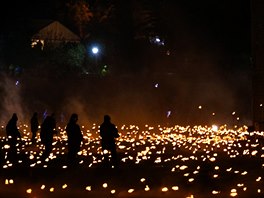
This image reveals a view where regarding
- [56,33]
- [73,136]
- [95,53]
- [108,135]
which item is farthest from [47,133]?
[56,33]

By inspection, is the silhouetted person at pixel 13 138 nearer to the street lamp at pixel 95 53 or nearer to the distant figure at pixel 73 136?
the distant figure at pixel 73 136

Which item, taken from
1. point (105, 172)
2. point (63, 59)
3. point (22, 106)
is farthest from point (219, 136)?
point (63, 59)

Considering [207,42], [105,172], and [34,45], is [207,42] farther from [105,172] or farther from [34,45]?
[105,172]

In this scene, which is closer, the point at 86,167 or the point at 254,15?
the point at 86,167

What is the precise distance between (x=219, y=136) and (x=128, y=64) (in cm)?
2296

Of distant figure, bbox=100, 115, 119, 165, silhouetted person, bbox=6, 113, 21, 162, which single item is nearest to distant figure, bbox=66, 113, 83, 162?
distant figure, bbox=100, 115, 119, 165

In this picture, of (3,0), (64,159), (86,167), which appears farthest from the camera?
(3,0)

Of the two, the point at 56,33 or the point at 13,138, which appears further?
the point at 56,33

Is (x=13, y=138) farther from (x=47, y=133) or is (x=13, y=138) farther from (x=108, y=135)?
(x=108, y=135)

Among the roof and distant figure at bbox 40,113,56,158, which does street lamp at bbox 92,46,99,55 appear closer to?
the roof

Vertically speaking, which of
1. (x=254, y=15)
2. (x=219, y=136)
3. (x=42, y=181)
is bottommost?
(x=42, y=181)

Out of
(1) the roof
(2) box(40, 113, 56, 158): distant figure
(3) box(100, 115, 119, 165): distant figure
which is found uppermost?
(1) the roof

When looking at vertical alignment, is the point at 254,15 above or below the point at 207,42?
below

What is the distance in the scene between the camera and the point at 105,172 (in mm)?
15938
